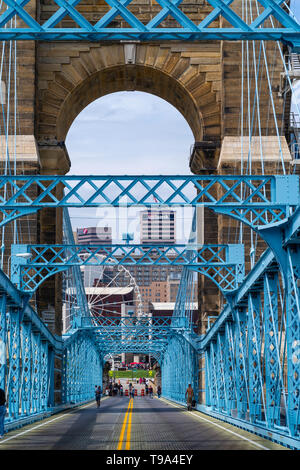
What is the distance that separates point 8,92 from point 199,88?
33.6ft

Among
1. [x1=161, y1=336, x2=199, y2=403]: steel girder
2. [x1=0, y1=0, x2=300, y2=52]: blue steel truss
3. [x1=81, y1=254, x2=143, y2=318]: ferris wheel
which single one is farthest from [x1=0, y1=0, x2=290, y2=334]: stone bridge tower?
[x1=81, y1=254, x2=143, y2=318]: ferris wheel

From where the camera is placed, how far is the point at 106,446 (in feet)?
63.3

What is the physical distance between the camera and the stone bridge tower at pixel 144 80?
143 ft

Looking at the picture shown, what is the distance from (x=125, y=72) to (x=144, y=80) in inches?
57.8

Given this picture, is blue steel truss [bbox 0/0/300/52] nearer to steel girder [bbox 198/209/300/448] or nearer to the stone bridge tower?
steel girder [bbox 198/209/300/448]

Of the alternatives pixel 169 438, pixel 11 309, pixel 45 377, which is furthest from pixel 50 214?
pixel 169 438

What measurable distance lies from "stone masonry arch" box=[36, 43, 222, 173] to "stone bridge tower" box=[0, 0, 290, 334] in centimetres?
5

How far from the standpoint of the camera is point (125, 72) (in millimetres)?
46625

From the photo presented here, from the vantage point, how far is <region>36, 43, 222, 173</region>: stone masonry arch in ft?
148

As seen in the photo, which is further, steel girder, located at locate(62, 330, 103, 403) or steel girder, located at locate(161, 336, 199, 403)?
steel girder, located at locate(62, 330, 103, 403)

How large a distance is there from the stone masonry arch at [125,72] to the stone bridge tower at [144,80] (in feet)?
0.17

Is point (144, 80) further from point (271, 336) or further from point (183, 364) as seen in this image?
point (271, 336)
